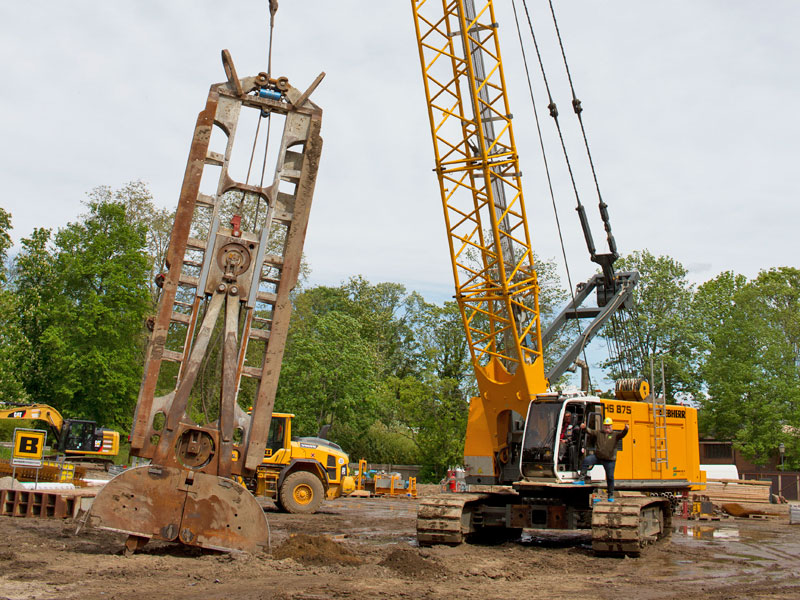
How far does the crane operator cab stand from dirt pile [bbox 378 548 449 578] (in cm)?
332

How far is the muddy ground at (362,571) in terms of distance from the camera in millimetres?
7637

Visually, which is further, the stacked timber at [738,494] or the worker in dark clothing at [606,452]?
the stacked timber at [738,494]

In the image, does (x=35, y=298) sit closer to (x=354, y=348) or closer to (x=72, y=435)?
(x=72, y=435)

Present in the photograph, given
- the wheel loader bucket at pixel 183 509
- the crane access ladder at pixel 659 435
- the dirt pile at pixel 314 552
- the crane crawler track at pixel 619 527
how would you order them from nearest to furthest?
the wheel loader bucket at pixel 183 509 < the dirt pile at pixel 314 552 < the crane crawler track at pixel 619 527 < the crane access ladder at pixel 659 435

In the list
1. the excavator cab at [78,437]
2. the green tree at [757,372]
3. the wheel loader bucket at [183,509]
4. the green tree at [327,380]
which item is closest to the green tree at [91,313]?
the green tree at [327,380]

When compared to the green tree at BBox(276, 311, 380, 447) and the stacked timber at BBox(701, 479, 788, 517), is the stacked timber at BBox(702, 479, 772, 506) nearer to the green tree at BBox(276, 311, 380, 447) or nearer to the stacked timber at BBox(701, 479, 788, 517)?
the stacked timber at BBox(701, 479, 788, 517)

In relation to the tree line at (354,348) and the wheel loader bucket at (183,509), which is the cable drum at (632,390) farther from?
the tree line at (354,348)

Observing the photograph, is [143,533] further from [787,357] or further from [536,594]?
[787,357]

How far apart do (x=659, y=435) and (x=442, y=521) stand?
4.71m

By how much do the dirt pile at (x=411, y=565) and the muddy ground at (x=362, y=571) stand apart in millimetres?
16

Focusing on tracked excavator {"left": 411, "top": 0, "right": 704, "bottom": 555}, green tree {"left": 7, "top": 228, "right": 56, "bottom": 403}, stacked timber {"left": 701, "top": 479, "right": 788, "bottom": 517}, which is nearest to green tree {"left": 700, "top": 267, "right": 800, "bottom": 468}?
stacked timber {"left": 701, "top": 479, "right": 788, "bottom": 517}

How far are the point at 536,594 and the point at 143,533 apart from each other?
4273 millimetres

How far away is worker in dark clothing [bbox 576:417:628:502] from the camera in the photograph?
12016mm

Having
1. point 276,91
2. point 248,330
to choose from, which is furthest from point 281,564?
point 276,91
